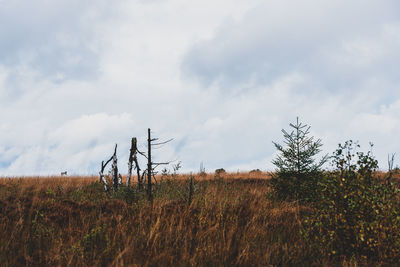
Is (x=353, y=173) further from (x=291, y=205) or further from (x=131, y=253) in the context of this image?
(x=131, y=253)

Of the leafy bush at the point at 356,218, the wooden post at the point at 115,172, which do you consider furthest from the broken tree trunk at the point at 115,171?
the leafy bush at the point at 356,218

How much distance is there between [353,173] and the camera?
5.61 metres

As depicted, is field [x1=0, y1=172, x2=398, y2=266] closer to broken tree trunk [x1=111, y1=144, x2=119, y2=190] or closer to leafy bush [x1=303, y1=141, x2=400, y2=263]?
leafy bush [x1=303, y1=141, x2=400, y2=263]

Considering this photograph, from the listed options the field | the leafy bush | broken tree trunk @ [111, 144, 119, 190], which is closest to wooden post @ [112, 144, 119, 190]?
broken tree trunk @ [111, 144, 119, 190]

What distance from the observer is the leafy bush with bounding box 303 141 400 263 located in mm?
4949

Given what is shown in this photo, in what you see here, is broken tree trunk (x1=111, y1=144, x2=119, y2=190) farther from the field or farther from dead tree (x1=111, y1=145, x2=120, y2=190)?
the field

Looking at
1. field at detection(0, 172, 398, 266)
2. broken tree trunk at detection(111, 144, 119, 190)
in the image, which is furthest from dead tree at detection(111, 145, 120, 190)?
field at detection(0, 172, 398, 266)

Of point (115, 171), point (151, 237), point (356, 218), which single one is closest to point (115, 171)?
point (115, 171)

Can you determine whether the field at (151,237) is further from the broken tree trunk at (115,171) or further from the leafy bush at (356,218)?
the broken tree trunk at (115,171)

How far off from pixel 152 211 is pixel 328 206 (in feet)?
12.0

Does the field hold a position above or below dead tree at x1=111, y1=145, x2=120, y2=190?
below

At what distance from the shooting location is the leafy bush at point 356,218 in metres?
4.95

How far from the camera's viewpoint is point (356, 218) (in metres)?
5.18

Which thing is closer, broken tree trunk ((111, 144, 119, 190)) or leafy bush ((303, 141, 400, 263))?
leafy bush ((303, 141, 400, 263))
